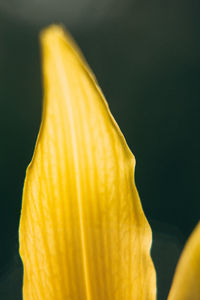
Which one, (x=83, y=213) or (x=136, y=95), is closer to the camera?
(x=83, y=213)

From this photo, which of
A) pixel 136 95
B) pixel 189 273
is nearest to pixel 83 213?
pixel 189 273

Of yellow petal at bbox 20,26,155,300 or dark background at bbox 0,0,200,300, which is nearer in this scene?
yellow petal at bbox 20,26,155,300

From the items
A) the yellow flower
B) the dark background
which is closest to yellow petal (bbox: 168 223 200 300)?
the yellow flower

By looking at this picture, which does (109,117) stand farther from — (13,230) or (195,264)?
(13,230)

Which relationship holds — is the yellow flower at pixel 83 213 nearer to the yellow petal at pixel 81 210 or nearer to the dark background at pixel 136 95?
the yellow petal at pixel 81 210

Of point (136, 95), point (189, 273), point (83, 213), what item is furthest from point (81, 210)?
point (136, 95)

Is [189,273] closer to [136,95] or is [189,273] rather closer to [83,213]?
[83,213]

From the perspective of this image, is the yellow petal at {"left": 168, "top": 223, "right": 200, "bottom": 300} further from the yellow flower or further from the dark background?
the dark background

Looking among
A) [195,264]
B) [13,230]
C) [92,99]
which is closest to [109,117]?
[92,99]
